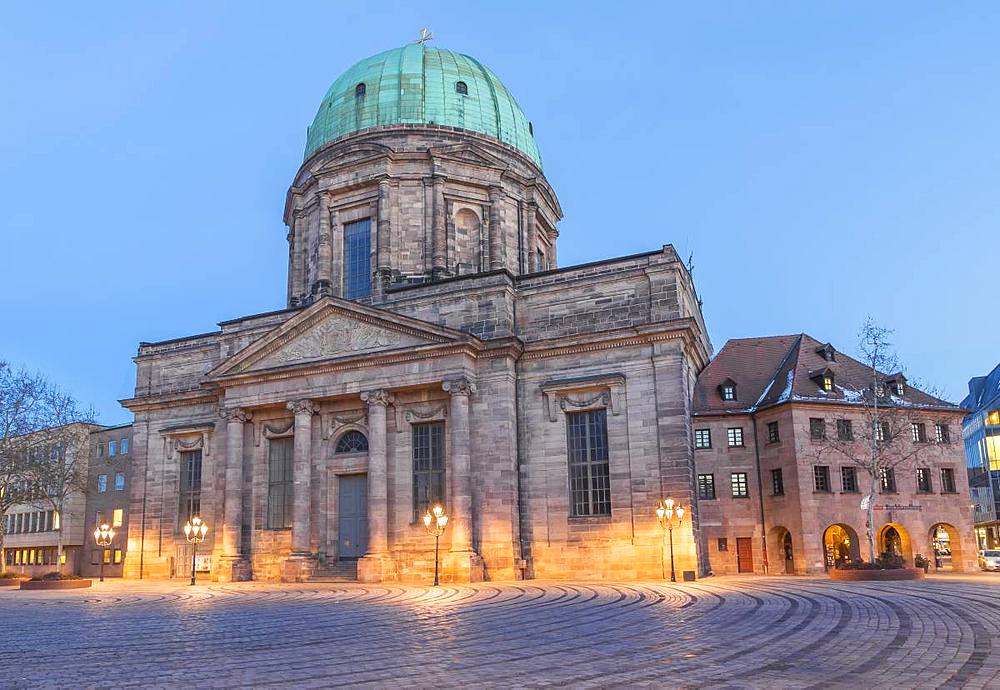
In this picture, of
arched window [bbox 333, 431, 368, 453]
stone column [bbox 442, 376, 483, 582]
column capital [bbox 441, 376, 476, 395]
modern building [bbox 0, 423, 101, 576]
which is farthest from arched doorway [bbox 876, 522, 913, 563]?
modern building [bbox 0, 423, 101, 576]

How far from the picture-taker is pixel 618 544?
38.6 m

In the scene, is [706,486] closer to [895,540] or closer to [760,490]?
[760,490]

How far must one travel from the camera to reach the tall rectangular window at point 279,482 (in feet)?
147

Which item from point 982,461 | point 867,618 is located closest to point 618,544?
point 867,618

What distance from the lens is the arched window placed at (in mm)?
43469

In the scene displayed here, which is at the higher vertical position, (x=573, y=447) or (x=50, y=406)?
(x=50, y=406)

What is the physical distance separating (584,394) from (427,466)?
26.6 ft

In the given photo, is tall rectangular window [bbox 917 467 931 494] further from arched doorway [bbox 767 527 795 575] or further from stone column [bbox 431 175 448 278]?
stone column [bbox 431 175 448 278]

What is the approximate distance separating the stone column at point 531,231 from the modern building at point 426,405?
2.66 ft

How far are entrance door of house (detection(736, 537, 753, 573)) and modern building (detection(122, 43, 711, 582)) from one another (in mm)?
7803

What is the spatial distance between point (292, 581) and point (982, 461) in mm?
69245

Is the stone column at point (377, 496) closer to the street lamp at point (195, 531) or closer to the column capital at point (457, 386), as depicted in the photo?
the column capital at point (457, 386)

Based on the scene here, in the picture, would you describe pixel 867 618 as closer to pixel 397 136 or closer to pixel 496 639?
pixel 496 639

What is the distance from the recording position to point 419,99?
54.5 m
